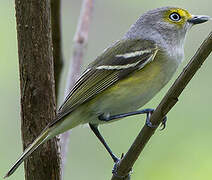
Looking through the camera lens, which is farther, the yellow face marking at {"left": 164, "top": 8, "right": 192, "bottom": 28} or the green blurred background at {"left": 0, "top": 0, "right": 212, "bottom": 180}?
the yellow face marking at {"left": 164, "top": 8, "right": 192, "bottom": 28}

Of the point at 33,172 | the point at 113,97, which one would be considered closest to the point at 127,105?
the point at 113,97

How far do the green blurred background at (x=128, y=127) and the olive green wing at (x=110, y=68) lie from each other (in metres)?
0.74

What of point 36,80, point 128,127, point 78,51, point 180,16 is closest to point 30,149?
point 36,80

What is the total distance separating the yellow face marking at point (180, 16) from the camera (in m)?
4.17

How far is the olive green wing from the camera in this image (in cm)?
367

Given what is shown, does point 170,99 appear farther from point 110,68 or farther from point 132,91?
point 110,68

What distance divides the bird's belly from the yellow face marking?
24.4 inches

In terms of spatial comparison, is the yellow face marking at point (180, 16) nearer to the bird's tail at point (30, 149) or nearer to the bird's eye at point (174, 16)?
the bird's eye at point (174, 16)

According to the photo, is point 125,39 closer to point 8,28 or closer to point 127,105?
point 127,105

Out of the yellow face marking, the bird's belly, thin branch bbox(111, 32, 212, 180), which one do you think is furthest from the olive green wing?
thin branch bbox(111, 32, 212, 180)

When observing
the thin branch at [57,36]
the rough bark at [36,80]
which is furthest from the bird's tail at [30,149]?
the thin branch at [57,36]

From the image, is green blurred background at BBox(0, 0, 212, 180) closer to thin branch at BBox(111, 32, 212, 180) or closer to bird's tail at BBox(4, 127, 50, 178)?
thin branch at BBox(111, 32, 212, 180)

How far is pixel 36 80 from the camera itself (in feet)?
10.3

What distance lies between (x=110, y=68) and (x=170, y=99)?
1211 millimetres
